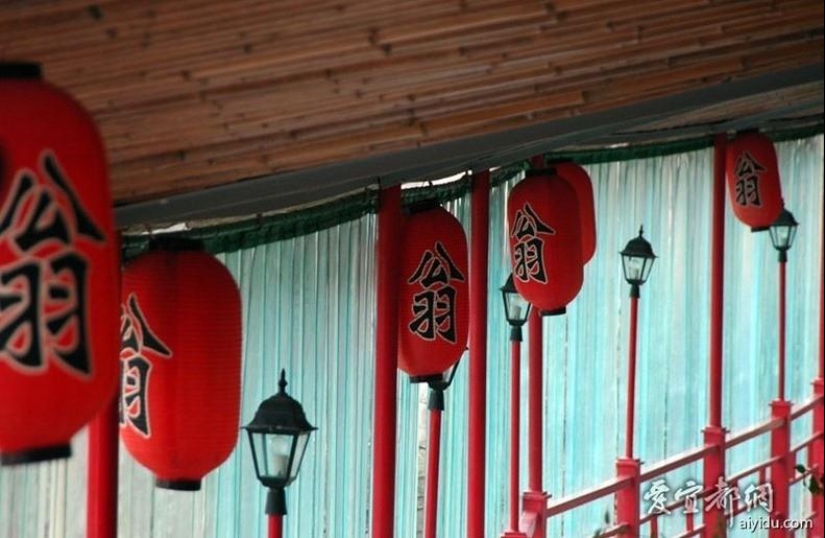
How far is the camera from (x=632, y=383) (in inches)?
268

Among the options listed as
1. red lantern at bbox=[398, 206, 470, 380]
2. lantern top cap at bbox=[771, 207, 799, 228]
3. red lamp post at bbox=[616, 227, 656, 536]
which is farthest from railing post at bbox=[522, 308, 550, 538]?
lantern top cap at bbox=[771, 207, 799, 228]

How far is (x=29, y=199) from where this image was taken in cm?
196

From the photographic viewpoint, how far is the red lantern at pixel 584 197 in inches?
231

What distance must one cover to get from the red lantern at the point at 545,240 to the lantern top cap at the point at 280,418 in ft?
5.36

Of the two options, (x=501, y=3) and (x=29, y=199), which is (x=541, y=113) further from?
(x=29, y=199)

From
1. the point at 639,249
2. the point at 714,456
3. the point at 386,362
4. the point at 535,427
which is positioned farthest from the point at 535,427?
the point at 714,456

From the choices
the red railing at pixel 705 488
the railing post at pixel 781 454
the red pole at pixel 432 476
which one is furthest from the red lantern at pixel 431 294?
the railing post at pixel 781 454

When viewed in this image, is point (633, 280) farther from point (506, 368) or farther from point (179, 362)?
point (179, 362)

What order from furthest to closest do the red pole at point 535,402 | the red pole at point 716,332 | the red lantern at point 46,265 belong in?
the red pole at point 716,332, the red pole at point 535,402, the red lantern at point 46,265

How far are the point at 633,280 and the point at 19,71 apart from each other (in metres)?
4.94

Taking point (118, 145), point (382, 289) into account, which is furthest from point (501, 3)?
point (382, 289)

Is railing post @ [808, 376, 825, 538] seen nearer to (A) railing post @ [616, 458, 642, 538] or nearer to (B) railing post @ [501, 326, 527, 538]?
(A) railing post @ [616, 458, 642, 538]

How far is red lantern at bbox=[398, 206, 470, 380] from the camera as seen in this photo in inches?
178

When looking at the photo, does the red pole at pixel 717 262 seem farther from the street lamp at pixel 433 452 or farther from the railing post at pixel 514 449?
the street lamp at pixel 433 452
